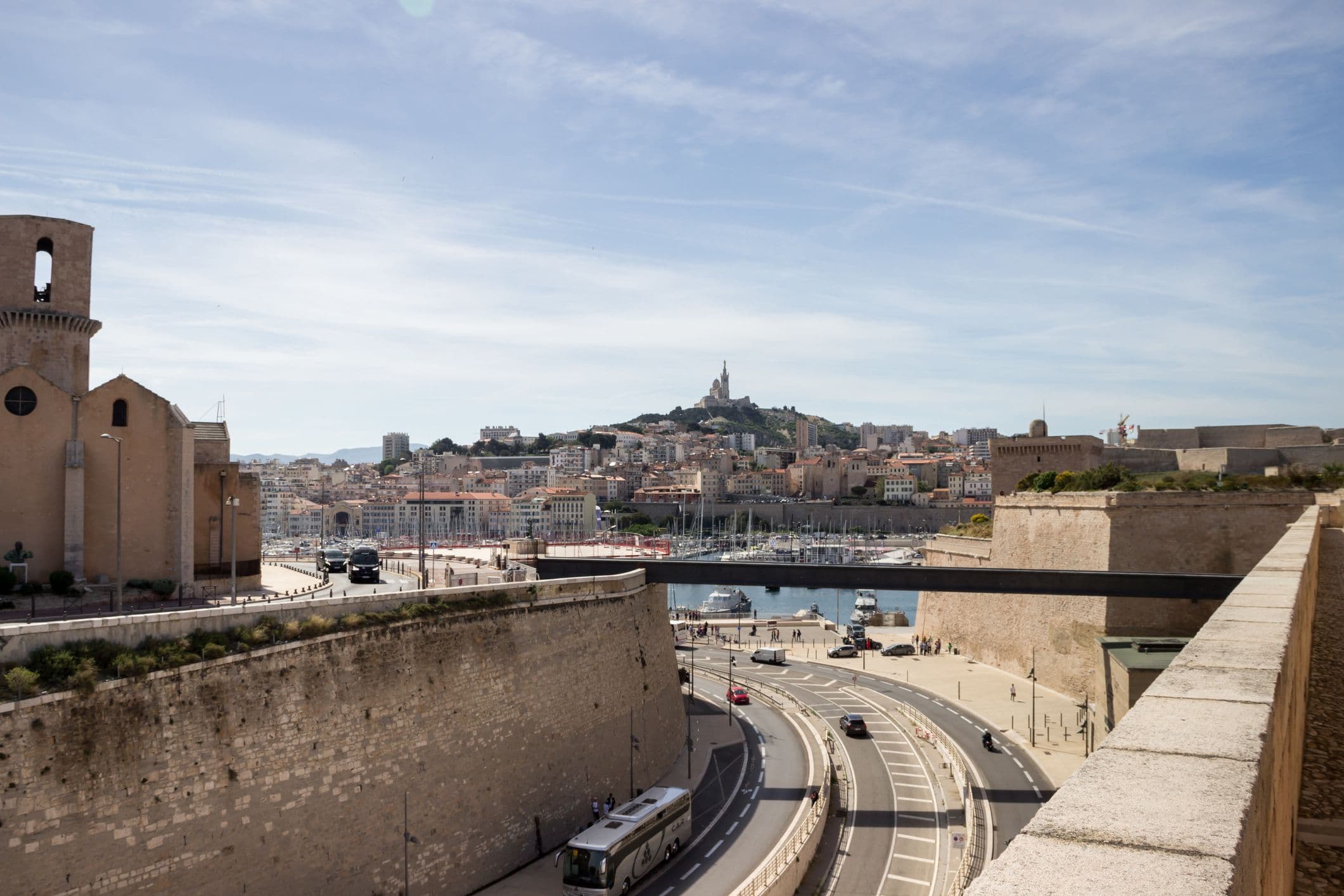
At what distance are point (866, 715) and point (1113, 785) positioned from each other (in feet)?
96.0

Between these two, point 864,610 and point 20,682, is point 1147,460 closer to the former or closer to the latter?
point 864,610

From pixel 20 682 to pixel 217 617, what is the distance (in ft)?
9.70

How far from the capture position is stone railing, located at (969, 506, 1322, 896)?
225 centimetres

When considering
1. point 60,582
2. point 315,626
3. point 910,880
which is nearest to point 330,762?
point 315,626

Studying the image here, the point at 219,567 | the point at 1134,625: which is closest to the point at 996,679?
the point at 1134,625

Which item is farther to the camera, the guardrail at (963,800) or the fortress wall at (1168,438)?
the fortress wall at (1168,438)

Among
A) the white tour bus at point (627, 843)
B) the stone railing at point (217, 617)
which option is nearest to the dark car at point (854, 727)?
the white tour bus at point (627, 843)

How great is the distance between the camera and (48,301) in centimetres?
2370

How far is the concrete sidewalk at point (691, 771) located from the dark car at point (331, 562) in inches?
513

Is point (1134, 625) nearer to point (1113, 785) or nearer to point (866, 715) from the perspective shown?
point (866, 715)

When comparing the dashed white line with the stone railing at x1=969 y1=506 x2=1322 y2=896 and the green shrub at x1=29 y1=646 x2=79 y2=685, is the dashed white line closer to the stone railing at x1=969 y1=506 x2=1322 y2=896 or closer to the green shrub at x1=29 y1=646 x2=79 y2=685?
the green shrub at x1=29 y1=646 x2=79 y2=685

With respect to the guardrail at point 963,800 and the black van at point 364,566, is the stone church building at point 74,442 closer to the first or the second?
the black van at point 364,566

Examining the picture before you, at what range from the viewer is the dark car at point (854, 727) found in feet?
91.5

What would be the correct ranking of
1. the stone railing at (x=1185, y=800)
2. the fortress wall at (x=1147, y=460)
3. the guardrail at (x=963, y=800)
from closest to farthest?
the stone railing at (x=1185, y=800)
the guardrail at (x=963, y=800)
the fortress wall at (x=1147, y=460)
